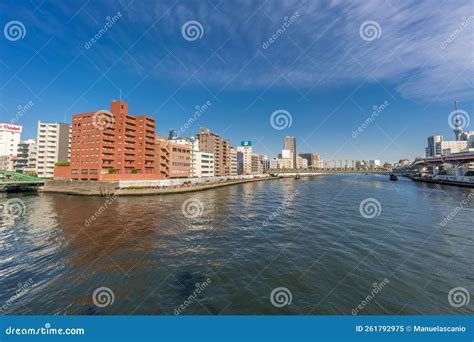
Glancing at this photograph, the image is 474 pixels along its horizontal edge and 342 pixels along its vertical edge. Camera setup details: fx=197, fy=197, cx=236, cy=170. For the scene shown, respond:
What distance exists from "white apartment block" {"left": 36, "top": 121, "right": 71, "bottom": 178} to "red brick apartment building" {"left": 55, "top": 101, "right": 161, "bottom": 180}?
795 inches

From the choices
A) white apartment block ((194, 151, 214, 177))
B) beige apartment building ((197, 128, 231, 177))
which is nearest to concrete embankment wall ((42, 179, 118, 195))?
white apartment block ((194, 151, 214, 177))

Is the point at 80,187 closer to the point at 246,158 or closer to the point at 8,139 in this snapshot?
the point at 8,139

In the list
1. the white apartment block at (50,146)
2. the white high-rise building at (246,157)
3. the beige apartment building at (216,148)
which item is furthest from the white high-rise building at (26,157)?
the white high-rise building at (246,157)

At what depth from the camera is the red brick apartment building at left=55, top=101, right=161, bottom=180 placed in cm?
4775

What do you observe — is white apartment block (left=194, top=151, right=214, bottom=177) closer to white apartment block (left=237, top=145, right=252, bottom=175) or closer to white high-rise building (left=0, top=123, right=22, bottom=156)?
white apartment block (left=237, top=145, right=252, bottom=175)

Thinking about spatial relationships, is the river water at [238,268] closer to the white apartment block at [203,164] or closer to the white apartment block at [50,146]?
the white apartment block at [203,164]

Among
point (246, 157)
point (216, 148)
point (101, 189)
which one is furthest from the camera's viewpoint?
point (246, 157)

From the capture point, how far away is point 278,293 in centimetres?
774

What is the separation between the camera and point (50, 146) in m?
66.9

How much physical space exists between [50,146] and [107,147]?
35.7 m

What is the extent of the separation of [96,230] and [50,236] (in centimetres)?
283

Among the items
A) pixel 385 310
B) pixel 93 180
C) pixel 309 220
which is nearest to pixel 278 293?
pixel 385 310

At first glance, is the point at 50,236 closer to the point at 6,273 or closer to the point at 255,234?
the point at 6,273

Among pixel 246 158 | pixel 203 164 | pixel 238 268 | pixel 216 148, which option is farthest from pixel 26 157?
pixel 246 158
